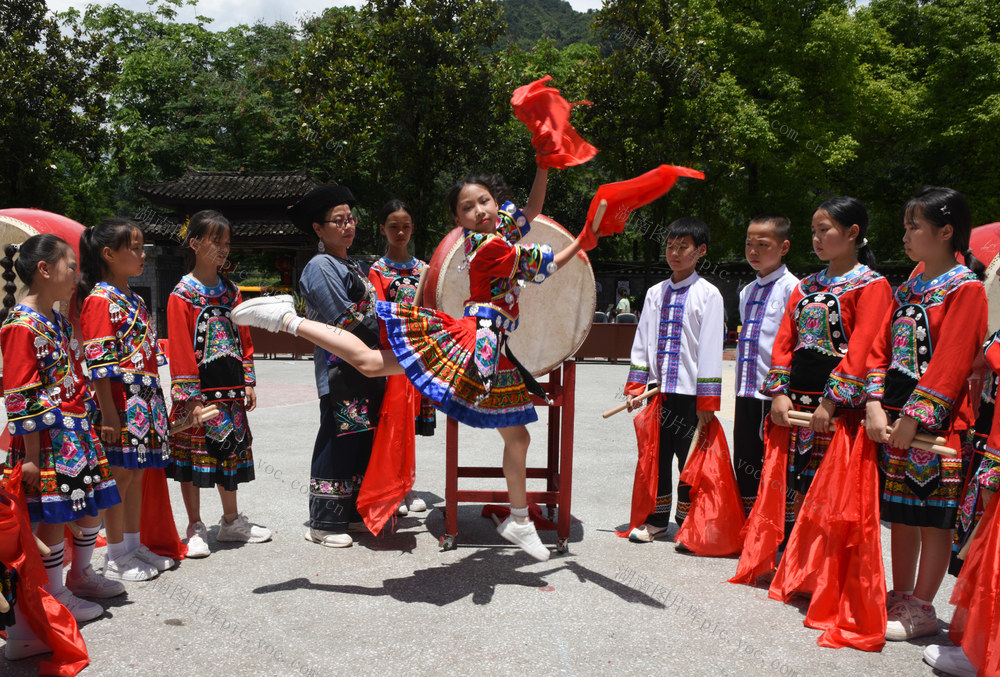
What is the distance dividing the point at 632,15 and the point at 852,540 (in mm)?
16990

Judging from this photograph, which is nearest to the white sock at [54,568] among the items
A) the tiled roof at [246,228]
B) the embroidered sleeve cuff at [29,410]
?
the embroidered sleeve cuff at [29,410]

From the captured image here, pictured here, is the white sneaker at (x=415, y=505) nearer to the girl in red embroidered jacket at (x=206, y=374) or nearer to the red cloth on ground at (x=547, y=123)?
the girl in red embroidered jacket at (x=206, y=374)

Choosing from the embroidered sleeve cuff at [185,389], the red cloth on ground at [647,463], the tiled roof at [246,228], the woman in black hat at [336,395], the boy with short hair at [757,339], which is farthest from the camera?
the tiled roof at [246,228]

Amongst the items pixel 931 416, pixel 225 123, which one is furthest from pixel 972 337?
pixel 225 123

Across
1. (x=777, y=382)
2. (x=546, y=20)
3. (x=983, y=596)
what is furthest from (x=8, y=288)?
(x=546, y=20)

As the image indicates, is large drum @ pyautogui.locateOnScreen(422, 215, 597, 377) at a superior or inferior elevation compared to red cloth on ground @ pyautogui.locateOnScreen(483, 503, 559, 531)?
superior

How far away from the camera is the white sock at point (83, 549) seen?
2854 mm

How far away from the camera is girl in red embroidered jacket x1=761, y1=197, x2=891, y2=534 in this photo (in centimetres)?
288

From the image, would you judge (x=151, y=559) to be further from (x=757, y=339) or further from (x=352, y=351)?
(x=757, y=339)

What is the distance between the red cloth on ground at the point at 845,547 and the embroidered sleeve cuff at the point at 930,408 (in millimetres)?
295

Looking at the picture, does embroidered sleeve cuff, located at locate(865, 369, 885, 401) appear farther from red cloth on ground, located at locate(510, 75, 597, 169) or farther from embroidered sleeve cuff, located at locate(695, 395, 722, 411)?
red cloth on ground, located at locate(510, 75, 597, 169)

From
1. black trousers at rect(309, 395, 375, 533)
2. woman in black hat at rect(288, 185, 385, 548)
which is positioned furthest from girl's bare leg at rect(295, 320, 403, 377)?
black trousers at rect(309, 395, 375, 533)

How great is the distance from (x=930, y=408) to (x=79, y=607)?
10.3 feet

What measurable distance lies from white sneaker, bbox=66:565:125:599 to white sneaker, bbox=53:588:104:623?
166 mm
